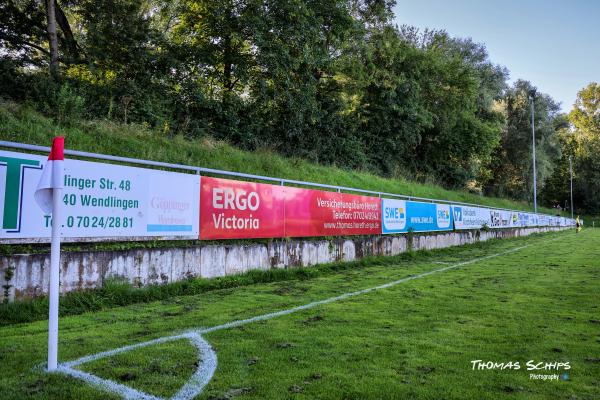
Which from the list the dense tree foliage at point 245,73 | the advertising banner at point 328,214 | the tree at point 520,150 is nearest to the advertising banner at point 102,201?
the advertising banner at point 328,214

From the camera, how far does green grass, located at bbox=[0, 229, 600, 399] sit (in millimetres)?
3254

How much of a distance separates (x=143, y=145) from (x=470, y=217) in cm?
1764

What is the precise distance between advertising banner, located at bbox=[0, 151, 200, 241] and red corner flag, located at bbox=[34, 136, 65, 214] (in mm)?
2760

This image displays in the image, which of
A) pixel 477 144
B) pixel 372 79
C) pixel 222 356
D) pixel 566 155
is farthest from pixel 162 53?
pixel 566 155

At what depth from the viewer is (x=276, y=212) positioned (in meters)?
10.6

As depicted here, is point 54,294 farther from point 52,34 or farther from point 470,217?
point 470,217

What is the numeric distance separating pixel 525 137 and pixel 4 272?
2193 inches

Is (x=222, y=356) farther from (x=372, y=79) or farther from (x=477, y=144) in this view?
(x=477, y=144)

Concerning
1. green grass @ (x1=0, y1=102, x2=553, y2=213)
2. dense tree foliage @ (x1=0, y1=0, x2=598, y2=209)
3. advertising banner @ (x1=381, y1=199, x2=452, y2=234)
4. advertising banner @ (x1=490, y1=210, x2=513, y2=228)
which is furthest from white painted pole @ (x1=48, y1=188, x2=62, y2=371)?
advertising banner @ (x1=490, y1=210, x2=513, y2=228)

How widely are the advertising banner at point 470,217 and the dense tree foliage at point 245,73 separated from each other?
6523 mm

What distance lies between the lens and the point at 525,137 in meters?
50.6

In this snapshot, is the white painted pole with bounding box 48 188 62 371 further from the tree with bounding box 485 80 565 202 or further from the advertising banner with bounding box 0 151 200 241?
the tree with bounding box 485 80 565 202

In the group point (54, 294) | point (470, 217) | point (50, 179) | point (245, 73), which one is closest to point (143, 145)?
point (50, 179)

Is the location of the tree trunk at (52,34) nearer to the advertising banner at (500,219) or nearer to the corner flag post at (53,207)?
the corner flag post at (53,207)
